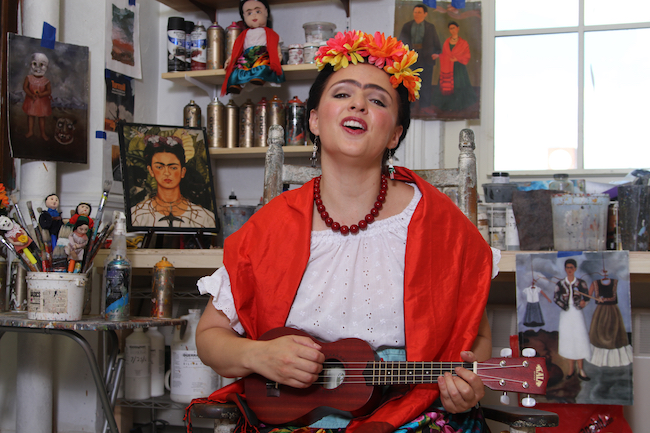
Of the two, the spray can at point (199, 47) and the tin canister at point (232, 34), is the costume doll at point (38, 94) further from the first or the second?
the tin canister at point (232, 34)

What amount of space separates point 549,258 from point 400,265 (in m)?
0.67

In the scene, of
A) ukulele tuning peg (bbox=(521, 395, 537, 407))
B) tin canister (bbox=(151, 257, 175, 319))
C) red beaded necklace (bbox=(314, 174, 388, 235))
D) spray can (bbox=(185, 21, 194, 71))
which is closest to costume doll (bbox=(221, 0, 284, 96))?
spray can (bbox=(185, 21, 194, 71))

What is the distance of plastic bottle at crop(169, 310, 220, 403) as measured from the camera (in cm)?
203

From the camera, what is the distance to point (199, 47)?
2.50m

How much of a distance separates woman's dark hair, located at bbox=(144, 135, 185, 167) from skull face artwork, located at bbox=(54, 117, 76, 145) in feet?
0.96

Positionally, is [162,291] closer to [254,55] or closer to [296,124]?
[296,124]

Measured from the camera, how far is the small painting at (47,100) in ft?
6.77

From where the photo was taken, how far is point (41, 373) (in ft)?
6.91

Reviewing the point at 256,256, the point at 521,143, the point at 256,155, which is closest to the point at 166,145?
the point at 256,155

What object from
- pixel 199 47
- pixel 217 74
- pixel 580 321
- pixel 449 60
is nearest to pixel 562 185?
pixel 580 321

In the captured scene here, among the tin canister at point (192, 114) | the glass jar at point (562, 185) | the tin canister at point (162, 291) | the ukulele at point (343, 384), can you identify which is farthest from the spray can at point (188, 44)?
the ukulele at point (343, 384)

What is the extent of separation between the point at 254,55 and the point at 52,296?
128 cm

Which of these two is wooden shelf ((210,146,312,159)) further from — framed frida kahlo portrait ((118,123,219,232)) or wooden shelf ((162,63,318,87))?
wooden shelf ((162,63,318,87))

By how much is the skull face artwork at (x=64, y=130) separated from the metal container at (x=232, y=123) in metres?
0.64
